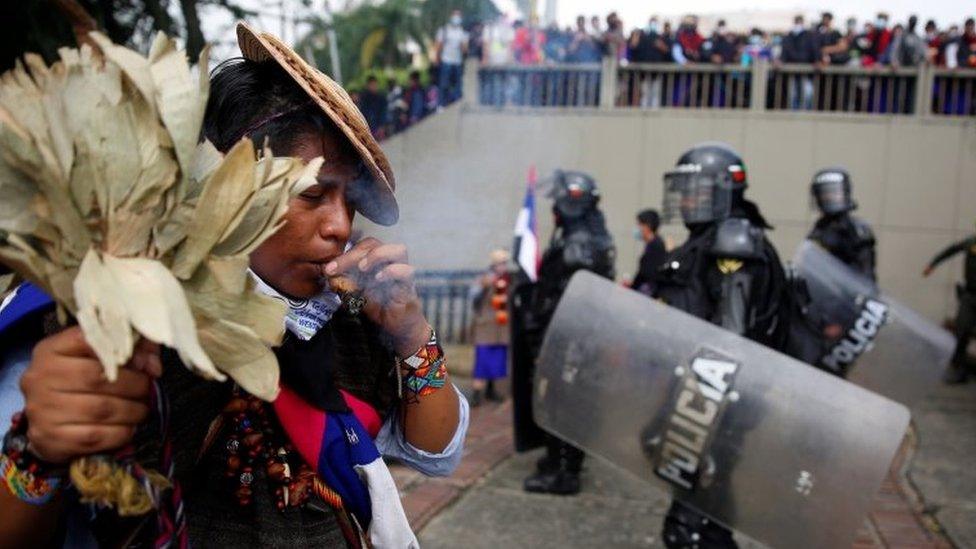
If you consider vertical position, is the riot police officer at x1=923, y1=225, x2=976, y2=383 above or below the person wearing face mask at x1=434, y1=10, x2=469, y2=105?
below

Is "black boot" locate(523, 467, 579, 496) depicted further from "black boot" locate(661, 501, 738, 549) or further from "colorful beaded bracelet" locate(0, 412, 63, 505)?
"colorful beaded bracelet" locate(0, 412, 63, 505)

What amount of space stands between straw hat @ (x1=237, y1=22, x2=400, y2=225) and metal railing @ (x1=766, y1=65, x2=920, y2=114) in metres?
13.1

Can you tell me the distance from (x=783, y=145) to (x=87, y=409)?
13547mm

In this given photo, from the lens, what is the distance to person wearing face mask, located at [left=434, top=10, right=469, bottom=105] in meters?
10.1

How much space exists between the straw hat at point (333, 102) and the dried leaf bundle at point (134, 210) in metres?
0.28

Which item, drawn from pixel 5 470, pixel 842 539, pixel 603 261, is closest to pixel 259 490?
pixel 5 470

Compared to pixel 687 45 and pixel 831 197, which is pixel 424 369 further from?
pixel 687 45

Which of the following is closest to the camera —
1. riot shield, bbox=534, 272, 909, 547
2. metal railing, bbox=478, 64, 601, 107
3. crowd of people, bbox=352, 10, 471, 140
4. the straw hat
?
the straw hat

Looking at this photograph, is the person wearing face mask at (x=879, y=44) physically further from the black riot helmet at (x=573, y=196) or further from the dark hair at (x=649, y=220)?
the black riot helmet at (x=573, y=196)

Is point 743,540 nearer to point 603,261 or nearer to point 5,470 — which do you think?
point 603,261

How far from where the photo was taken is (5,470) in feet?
3.55

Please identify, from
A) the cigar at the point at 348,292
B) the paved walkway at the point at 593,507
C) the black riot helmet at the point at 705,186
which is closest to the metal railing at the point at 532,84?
the paved walkway at the point at 593,507

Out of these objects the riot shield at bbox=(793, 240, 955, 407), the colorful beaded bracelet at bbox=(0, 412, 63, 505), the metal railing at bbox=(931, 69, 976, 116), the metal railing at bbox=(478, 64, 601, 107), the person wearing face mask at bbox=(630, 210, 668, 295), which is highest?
the metal railing at bbox=(931, 69, 976, 116)

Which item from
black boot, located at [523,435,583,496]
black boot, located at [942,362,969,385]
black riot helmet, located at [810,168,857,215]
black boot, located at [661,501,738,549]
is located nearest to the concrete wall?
black boot, located at [942,362,969,385]
